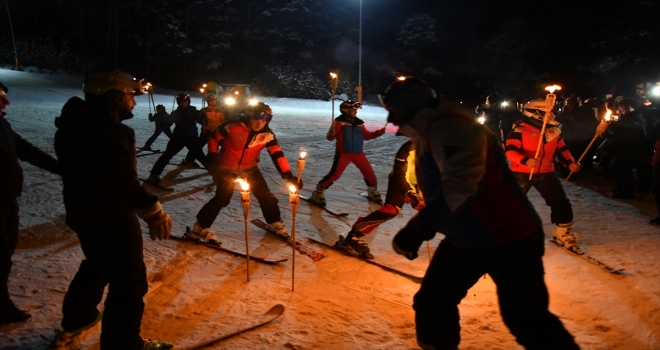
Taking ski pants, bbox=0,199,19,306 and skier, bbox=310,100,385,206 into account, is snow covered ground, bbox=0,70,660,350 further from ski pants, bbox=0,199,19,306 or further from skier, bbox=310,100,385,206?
skier, bbox=310,100,385,206

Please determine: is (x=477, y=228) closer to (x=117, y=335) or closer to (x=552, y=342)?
(x=552, y=342)

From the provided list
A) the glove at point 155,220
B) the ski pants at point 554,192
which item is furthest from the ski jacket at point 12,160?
the ski pants at point 554,192

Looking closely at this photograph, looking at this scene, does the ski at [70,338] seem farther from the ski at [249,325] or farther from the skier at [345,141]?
the skier at [345,141]

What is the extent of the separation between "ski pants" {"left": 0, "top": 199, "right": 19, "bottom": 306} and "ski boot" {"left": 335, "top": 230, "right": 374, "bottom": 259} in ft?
10.4

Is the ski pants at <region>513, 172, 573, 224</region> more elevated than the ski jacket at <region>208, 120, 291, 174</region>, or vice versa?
the ski jacket at <region>208, 120, 291, 174</region>

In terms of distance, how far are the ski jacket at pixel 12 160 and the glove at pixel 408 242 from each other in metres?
2.37

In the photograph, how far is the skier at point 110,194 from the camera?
2668mm

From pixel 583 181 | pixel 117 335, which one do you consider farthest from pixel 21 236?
pixel 583 181

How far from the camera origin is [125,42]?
40.1m

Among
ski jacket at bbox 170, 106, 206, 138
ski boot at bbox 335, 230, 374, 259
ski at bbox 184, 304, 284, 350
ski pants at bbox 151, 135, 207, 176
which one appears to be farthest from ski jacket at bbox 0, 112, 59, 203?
ski jacket at bbox 170, 106, 206, 138

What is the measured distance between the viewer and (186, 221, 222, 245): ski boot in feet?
17.5

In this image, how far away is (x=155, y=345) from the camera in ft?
10.0

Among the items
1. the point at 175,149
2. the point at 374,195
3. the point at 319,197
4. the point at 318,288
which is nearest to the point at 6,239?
the point at 318,288

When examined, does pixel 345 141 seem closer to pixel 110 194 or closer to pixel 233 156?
pixel 233 156
